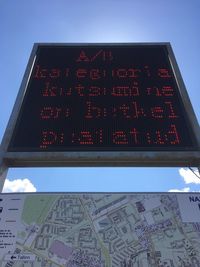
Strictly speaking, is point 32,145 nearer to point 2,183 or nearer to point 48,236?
point 2,183

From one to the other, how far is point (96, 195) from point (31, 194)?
2.62 ft

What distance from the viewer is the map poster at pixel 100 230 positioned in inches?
125

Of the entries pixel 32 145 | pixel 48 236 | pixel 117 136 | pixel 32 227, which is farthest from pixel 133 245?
pixel 32 145

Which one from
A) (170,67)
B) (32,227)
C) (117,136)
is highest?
(170,67)

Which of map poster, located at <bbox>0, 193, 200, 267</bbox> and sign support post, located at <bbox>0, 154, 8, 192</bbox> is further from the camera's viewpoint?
sign support post, located at <bbox>0, 154, 8, 192</bbox>

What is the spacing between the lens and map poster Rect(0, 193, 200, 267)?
3.18 metres

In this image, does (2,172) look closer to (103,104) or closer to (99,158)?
(99,158)

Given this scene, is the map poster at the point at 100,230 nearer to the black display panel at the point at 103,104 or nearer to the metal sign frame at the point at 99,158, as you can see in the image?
the metal sign frame at the point at 99,158

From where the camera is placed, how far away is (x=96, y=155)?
393 cm

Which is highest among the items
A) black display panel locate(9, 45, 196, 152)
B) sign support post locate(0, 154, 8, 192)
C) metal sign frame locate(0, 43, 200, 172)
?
black display panel locate(9, 45, 196, 152)

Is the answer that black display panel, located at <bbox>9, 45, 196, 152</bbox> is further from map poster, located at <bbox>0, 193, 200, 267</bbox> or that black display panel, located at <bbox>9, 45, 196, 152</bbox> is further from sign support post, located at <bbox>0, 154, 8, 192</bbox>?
map poster, located at <bbox>0, 193, 200, 267</bbox>

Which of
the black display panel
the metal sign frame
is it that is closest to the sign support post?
the metal sign frame

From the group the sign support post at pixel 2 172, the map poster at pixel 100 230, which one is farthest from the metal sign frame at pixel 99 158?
the map poster at pixel 100 230

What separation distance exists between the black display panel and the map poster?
0.69m
